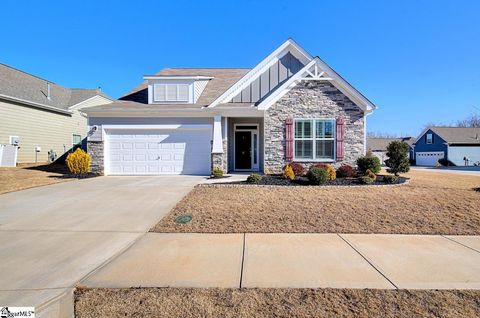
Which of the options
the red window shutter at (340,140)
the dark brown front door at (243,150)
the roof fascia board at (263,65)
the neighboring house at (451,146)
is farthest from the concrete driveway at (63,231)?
the neighboring house at (451,146)

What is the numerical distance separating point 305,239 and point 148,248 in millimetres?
2930

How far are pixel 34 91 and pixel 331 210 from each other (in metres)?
23.5

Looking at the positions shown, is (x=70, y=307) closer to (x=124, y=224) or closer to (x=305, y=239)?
(x=124, y=224)

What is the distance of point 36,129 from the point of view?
747 inches

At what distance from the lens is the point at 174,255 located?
4172 millimetres

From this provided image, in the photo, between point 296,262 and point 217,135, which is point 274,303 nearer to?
point 296,262

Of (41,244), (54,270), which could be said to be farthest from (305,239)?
(41,244)

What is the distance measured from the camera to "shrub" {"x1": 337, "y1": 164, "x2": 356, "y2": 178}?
11273 millimetres

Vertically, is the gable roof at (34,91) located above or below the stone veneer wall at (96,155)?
above

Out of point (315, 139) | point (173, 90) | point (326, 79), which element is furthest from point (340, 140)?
point (173, 90)

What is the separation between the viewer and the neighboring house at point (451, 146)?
33.3 m

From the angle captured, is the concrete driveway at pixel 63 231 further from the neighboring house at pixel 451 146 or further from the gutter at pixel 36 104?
the neighboring house at pixel 451 146

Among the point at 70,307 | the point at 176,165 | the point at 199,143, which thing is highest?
the point at 199,143

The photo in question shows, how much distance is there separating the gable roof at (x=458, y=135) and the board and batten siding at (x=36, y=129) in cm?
4265
